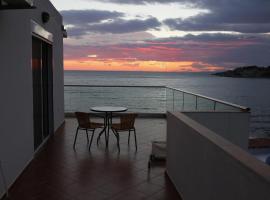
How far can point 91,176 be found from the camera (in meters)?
4.04

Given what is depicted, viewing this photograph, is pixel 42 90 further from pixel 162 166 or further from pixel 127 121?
pixel 162 166

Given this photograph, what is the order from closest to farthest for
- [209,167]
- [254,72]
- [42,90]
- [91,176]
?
[209,167] < [91,176] < [42,90] < [254,72]

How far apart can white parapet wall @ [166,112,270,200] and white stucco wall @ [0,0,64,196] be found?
1811 millimetres

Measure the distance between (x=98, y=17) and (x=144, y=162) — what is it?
708 centimetres

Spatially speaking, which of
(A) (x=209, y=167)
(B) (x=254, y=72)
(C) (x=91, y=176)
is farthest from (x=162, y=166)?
(B) (x=254, y=72)

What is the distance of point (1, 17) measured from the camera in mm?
3285

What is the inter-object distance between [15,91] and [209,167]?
7.88 ft

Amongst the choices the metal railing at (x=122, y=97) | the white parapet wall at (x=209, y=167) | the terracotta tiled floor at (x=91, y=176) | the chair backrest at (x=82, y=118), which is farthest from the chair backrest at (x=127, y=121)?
the metal railing at (x=122, y=97)

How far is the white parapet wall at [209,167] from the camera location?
1726mm

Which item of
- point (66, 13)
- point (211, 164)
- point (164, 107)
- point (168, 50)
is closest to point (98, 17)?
point (66, 13)

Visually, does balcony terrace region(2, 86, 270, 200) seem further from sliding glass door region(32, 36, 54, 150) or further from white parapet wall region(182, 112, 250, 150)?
sliding glass door region(32, 36, 54, 150)

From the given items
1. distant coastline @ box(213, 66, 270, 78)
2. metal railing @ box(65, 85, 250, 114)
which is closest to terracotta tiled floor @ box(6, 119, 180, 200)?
metal railing @ box(65, 85, 250, 114)

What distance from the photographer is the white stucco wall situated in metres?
3.35

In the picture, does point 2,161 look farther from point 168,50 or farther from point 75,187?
point 168,50
